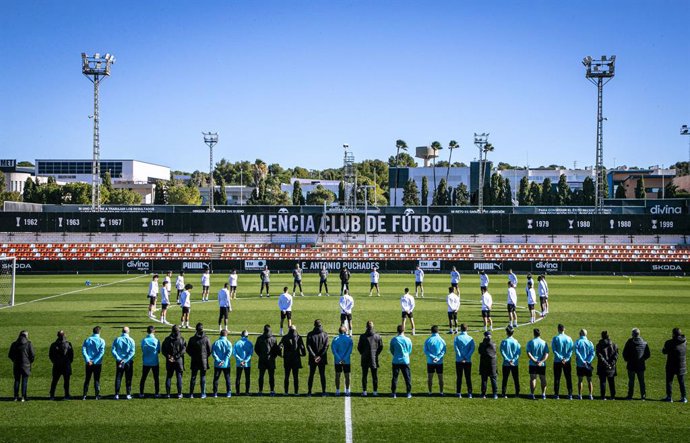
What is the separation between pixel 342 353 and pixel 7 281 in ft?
109

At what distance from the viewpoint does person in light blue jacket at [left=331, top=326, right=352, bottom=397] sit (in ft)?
48.8

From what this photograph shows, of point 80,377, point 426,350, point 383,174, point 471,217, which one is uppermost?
point 383,174

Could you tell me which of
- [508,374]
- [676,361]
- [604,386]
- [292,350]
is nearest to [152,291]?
[292,350]

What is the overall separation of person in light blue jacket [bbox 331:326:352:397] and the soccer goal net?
19648mm

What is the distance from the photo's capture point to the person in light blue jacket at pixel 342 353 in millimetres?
14866

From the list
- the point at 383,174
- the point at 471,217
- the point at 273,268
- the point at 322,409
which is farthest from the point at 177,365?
the point at 383,174

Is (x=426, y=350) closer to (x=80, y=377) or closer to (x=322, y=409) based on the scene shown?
(x=322, y=409)

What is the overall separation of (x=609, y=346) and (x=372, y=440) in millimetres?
6171

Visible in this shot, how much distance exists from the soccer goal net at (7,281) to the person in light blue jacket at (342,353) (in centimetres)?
1965

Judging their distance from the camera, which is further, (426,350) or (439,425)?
(426,350)

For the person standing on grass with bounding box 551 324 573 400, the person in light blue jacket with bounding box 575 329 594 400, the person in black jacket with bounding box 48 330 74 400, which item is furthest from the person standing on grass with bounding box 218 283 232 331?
the person in light blue jacket with bounding box 575 329 594 400

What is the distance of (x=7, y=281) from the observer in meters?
41.0

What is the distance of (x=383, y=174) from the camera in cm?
16050

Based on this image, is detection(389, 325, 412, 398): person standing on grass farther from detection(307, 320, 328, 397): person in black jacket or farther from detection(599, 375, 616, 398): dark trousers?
detection(599, 375, 616, 398): dark trousers
